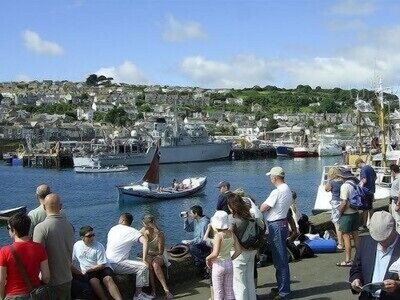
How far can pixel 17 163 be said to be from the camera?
116 meters

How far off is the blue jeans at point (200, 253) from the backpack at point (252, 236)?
2.72 m

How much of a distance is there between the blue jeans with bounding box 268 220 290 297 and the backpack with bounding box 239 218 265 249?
98 cm

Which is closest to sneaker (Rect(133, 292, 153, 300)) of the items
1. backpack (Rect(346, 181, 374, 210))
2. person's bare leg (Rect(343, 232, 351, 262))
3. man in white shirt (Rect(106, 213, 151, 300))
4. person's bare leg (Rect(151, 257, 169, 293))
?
man in white shirt (Rect(106, 213, 151, 300))

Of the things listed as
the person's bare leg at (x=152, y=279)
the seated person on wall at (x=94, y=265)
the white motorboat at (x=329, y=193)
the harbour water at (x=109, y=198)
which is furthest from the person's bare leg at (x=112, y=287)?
the white motorboat at (x=329, y=193)

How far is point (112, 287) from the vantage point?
8.38m

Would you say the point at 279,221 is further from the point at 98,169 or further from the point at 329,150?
the point at 329,150

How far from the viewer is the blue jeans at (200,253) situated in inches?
401

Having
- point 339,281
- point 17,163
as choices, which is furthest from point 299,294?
point 17,163

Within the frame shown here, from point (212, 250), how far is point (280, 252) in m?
0.91

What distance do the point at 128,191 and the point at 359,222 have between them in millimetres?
35982

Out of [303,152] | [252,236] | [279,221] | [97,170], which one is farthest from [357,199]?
[303,152]

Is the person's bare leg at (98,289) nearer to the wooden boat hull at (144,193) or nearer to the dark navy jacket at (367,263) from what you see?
the dark navy jacket at (367,263)

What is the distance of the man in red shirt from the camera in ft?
19.2

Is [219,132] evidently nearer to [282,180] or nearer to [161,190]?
[161,190]
